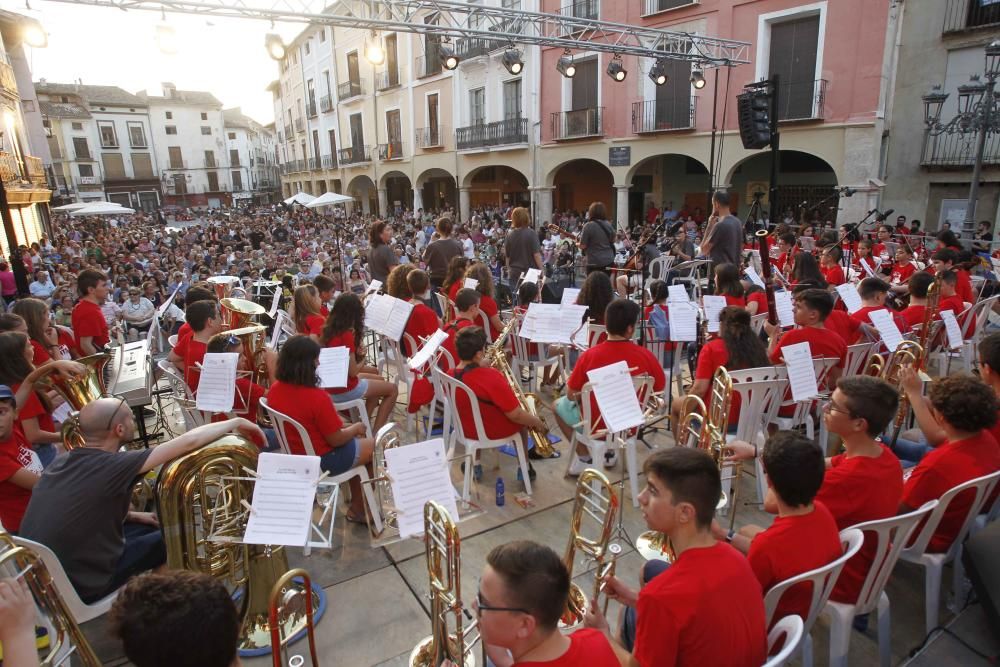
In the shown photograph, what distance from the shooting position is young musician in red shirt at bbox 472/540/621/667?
1459 millimetres

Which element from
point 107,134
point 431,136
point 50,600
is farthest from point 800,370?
point 107,134

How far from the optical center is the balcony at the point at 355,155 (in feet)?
92.4

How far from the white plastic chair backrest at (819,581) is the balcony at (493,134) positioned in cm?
1810

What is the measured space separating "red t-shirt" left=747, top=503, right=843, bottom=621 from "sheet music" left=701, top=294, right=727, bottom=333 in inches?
125

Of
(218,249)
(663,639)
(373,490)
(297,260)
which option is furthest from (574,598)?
(218,249)

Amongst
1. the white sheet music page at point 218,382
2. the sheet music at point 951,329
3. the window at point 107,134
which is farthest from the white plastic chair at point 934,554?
the window at point 107,134

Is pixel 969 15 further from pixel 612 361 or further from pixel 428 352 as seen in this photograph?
pixel 428 352

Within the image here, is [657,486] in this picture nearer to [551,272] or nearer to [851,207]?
[551,272]

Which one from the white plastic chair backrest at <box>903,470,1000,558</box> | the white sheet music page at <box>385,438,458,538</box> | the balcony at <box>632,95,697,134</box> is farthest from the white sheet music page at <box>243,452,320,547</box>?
the balcony at <box>632,95,697,134</box>

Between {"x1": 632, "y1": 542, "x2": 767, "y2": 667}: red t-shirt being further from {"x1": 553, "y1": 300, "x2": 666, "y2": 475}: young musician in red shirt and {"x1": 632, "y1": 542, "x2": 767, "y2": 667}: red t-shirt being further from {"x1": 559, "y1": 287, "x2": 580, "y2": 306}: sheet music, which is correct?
{"x1": 559, "y1": 287, "x2": 580, "y2": 306}: sheet music

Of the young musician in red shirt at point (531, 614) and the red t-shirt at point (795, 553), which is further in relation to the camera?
the red t-shirt at point (795, 553)

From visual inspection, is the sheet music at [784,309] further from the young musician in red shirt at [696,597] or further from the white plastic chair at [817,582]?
the young musician in red shirt at [696,597]

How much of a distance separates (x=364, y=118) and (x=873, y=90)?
2254 cm

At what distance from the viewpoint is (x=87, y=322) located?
17.1ft
